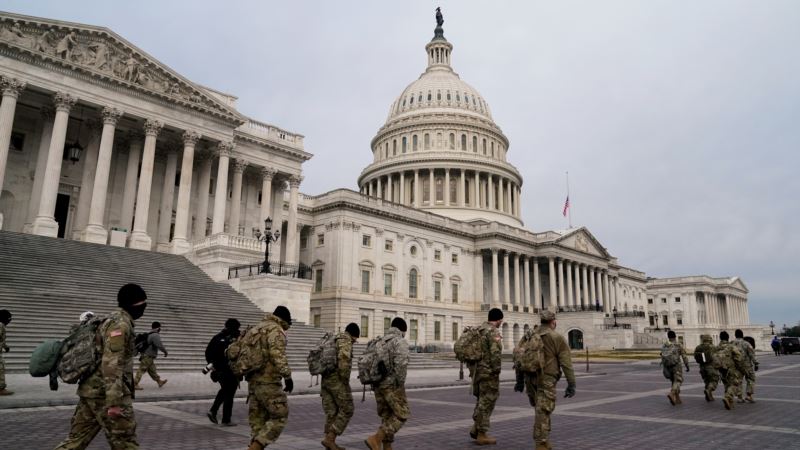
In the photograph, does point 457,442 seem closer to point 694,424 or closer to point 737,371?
point 694,424

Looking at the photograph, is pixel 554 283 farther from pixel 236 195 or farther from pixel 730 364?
pixel 730 364

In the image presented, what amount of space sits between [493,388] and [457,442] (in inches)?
44.4

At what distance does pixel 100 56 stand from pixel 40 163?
25.3 ft

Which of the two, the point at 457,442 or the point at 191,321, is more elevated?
the point at 191,321

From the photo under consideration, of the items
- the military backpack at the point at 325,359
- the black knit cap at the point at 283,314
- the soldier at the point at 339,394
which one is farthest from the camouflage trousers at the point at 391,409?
the black knit cap at the point at 283,314

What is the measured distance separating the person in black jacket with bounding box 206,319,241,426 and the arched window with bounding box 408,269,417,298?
50.7 metres

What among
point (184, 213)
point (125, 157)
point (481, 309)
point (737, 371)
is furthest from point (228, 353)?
point (481, 309)

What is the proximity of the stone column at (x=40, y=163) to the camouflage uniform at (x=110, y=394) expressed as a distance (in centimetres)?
3209

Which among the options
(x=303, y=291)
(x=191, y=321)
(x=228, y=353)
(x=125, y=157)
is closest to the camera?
(x=228, y=353)

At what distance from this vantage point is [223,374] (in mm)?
11070

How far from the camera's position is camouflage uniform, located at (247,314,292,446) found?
7527 mm

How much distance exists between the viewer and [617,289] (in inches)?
3937

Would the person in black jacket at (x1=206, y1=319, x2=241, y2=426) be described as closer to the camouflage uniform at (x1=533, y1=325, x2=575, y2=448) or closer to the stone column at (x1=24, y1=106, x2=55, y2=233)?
the camouflage uniform at (x1=533, y1=325, x2=575, y2=448)

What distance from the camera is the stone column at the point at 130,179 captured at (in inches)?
1499
